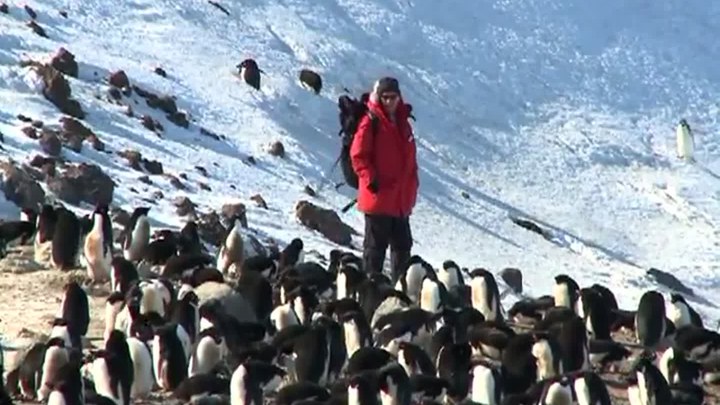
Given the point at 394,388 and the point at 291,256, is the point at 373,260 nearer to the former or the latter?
the point at 291,256

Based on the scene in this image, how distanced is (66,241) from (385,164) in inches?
129

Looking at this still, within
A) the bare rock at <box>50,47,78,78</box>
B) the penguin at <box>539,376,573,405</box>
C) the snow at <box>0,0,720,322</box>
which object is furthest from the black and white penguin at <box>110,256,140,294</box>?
the bare rock at <box>50,47,78,78</box>

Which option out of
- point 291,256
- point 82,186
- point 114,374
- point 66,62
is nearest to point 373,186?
point 291,256

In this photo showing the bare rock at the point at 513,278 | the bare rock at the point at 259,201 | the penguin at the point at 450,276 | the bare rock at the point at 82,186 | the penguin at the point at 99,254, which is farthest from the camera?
the bare rock at the point at 259,201

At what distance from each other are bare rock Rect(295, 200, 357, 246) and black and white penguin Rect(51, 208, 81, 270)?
8.23 m

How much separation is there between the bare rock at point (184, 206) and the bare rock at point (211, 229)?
548mm

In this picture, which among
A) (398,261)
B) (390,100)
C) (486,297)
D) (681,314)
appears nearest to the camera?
(390,100)

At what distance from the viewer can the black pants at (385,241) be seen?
14.5 meters

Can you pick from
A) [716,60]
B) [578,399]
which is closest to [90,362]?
[578,399]

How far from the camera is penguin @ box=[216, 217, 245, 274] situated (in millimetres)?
16750

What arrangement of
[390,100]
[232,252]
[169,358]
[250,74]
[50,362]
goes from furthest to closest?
[250,74]
[232,252]
[390,100]
[169,358]
[50,362]

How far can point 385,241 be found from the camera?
14695mm

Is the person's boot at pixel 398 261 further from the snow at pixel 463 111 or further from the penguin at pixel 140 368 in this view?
the snow at pixel 463 111

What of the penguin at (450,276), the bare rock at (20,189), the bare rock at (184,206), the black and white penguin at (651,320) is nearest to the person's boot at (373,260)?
the penguin at (450,276)
